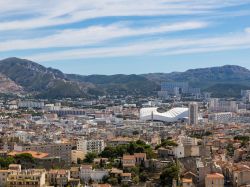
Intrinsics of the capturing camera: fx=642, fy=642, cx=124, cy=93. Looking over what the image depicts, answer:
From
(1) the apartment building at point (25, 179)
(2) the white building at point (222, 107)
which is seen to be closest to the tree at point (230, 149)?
(1) the apartment building at point (25, 179)

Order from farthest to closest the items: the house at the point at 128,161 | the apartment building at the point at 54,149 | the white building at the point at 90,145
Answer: the white building at the point at 90,145
the apartment building at the point at 54,149
the house at the point at 128,161

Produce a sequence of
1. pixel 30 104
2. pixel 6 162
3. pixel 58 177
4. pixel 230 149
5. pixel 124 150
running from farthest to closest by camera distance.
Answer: pixel 30 104, pixel 230 149, pixel 124 150, pixel 6 162, pixel 58 177

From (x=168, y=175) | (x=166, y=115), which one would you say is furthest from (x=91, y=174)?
(x=166, y=115)

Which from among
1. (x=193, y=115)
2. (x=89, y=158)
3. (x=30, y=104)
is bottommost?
(x=89, y=158)

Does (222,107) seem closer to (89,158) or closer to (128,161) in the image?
(89,158)

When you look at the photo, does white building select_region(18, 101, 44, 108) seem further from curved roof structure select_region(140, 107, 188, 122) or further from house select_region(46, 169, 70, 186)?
house select_region(46, 169, 70, 186)

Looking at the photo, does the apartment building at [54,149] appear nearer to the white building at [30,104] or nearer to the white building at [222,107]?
the white building at [222,107]

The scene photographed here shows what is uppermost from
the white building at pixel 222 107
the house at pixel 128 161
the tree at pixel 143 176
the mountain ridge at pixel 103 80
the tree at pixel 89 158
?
the mountain ridge at pixel 103 80

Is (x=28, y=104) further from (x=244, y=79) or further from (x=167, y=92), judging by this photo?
(x=244, y=79)

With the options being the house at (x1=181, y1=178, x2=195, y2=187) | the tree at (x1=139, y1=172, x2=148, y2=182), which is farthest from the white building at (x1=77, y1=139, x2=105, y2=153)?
the house at (x1=181, y1=178, x2=195, y2=187)
